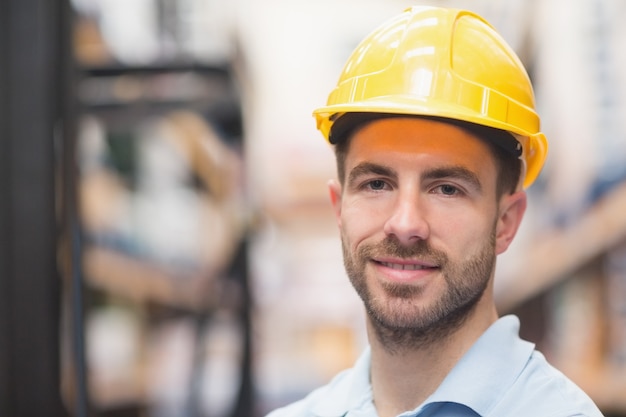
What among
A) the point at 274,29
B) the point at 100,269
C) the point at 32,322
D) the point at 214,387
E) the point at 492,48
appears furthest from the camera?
the point at 274,29

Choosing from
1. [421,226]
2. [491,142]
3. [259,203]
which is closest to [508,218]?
[491,142]

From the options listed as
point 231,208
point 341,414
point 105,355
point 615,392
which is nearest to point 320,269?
point 231,208

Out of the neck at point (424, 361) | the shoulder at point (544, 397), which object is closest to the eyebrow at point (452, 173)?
the neck at point (424, 361)

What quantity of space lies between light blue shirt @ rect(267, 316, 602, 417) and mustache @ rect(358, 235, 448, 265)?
207 mm

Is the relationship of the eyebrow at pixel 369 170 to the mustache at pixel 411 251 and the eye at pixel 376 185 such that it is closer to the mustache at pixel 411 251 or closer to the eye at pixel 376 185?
the eye at pixel 376 185

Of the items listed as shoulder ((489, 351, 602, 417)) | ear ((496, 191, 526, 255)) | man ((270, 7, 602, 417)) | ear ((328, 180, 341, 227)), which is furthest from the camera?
ear ((328, 180, 341, 227))

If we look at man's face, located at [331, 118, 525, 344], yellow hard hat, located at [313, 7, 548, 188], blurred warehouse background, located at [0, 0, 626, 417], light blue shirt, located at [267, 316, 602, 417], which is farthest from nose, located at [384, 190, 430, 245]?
blurred warehouse background, located at [0, 0, 626, 417]

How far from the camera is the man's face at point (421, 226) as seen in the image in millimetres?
1635

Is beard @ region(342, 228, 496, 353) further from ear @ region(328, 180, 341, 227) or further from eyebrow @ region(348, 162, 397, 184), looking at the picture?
ear @ region(328, 180, 341, 227)

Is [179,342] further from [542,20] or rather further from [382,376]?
[382,376]

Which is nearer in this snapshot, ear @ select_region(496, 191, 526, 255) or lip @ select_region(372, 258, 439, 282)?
lip @ select_region(372, 258, 439, 282)

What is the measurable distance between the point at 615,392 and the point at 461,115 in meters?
3.65

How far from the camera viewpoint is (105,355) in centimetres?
494

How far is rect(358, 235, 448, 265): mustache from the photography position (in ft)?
5.32
